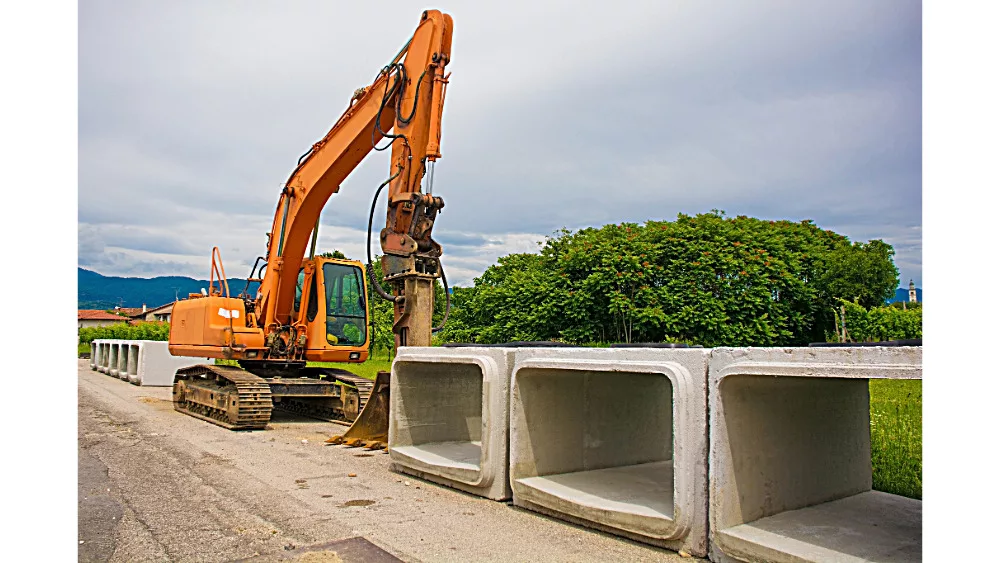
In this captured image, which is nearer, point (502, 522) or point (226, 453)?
point (502, 522)

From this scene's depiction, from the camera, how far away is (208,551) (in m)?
4.67

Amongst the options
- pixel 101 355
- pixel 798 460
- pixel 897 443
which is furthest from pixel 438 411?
pixel 101 355

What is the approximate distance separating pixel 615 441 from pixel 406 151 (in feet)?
15.3

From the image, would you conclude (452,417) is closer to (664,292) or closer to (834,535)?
(834,535)

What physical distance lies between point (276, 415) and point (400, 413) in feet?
20.4

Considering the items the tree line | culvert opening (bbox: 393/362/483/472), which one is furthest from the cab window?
the tree line

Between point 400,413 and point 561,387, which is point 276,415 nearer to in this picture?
point 400,413

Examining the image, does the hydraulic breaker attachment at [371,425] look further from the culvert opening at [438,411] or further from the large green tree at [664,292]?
the large green tree at [664,292]

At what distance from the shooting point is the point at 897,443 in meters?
7.96

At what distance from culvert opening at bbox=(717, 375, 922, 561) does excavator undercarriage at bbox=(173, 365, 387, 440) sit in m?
6.63

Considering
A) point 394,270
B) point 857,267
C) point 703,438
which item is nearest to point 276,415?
point 394,270

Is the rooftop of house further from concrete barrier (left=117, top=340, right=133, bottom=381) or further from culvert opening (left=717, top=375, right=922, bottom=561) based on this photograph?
culvert opening (left=717, top=375, right=922, bottom=561)

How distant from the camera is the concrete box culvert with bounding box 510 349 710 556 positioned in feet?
15.0

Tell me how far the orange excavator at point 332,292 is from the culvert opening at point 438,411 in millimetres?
696
